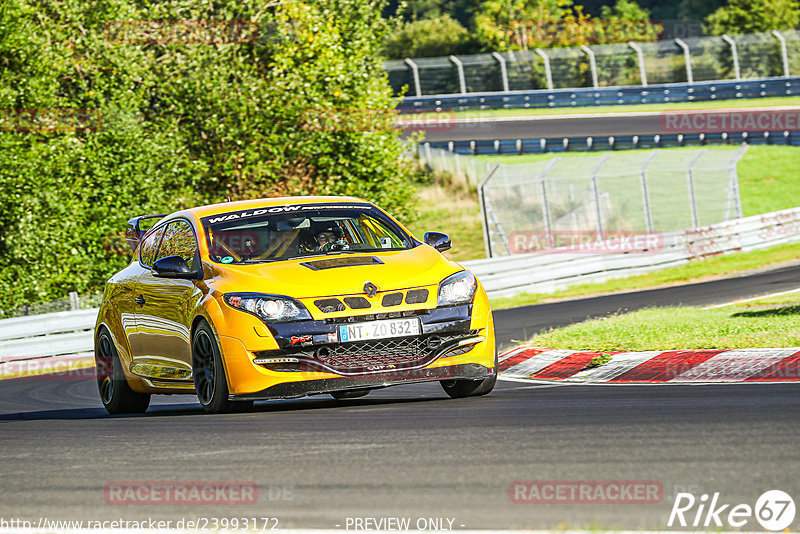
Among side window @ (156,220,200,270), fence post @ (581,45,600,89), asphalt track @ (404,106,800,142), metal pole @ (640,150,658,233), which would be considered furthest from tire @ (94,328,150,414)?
fence post @ (581,45,600,89)

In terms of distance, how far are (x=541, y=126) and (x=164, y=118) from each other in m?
25.6

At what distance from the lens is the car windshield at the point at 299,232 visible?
895cm

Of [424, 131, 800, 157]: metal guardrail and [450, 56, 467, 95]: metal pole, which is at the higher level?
[450, 56, 467, 95]: metal pole

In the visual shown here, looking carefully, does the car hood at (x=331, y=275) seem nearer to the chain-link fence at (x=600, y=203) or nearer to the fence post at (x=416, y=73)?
the chain-link fence at (x=600, y=203)

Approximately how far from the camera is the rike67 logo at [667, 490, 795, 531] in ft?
13.9

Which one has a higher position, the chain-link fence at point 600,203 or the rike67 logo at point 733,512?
the rike67 logo at point 733,512

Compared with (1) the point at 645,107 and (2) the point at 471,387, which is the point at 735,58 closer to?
(1) the point at 645,107

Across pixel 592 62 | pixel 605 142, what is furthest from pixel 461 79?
pixel 605 142

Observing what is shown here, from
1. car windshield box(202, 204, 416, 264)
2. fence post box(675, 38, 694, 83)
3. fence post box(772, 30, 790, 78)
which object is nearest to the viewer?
car windshield box(202, 204, 416, 264)

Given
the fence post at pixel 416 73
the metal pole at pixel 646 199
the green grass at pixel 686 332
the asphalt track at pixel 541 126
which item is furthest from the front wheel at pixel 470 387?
the fence post at pixel 416 73

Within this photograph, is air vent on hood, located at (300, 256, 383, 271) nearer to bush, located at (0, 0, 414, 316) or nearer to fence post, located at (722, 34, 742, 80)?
bush, located at (0, 0, 414, 316)

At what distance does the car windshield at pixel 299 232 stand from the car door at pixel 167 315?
9.7 inches

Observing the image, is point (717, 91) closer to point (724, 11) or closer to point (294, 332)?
point (724, 11)

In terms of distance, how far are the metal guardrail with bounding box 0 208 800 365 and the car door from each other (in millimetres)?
8368
